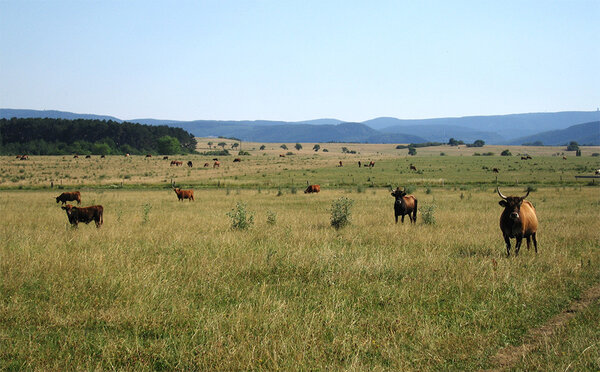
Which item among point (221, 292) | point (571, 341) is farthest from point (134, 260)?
point (571, 341)

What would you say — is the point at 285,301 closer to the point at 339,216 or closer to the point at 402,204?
the point at 339,216

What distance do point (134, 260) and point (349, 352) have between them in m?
→ 6.04

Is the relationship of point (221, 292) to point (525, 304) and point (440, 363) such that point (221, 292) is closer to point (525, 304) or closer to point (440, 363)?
point (440, 363)

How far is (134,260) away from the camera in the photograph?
957cm

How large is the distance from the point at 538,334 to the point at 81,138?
13637 cm

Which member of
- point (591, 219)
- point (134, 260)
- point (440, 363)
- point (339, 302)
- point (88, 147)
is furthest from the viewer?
point (88, 147)

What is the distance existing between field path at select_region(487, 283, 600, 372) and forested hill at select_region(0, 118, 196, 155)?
118 m

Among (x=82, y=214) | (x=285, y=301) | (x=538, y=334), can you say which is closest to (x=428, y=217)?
(x=538, y=334)

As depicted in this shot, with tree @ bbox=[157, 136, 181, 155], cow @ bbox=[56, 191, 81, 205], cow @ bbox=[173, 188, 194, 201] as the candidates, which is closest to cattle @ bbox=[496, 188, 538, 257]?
cow @ bbox=[173, 188, 194, 201]

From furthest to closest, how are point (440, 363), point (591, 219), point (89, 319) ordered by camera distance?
1. point (591, 219)
2. point (89, 319)
3. point (440, 363)

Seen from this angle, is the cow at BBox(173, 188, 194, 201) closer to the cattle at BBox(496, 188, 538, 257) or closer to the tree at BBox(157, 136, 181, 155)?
the cattle at BBox(496, 188, 538, 257)

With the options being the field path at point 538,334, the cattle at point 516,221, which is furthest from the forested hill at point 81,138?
the field path at point 538,334

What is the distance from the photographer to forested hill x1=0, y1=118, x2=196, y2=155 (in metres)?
112

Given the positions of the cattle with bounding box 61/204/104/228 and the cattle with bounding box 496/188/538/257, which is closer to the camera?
the cattle with bounding box 496/188/538/257
